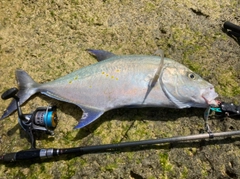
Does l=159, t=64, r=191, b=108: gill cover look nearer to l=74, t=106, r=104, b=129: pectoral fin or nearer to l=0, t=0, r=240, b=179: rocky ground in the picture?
l=0, t=0, r=240, b=179: rocky ground

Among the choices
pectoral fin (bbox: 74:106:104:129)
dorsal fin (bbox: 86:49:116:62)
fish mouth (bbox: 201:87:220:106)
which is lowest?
pectoral fin (bbox: 74:106:104:129)

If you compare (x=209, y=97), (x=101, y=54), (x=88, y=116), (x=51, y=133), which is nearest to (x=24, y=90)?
(x=51, y=133)

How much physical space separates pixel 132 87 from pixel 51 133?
97cm

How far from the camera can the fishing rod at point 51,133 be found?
7.91 feet

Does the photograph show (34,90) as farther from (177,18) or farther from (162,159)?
(177,18)

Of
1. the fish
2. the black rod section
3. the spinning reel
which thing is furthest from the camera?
the spinning reel

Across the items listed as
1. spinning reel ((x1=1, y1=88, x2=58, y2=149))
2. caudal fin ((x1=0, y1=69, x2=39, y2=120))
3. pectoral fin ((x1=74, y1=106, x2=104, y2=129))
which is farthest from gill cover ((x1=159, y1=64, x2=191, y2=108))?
caudal fin ((x1=0, y1=69, x2=39, y2=120))

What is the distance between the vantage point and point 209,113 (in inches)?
104

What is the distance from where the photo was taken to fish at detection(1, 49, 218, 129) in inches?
99.0

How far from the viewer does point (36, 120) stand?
2.63m

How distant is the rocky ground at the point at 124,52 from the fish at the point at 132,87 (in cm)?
21

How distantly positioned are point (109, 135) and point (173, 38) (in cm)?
143

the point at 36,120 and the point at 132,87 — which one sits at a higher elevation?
the point at 132,87

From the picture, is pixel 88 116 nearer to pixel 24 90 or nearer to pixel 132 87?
pixel 132 87
